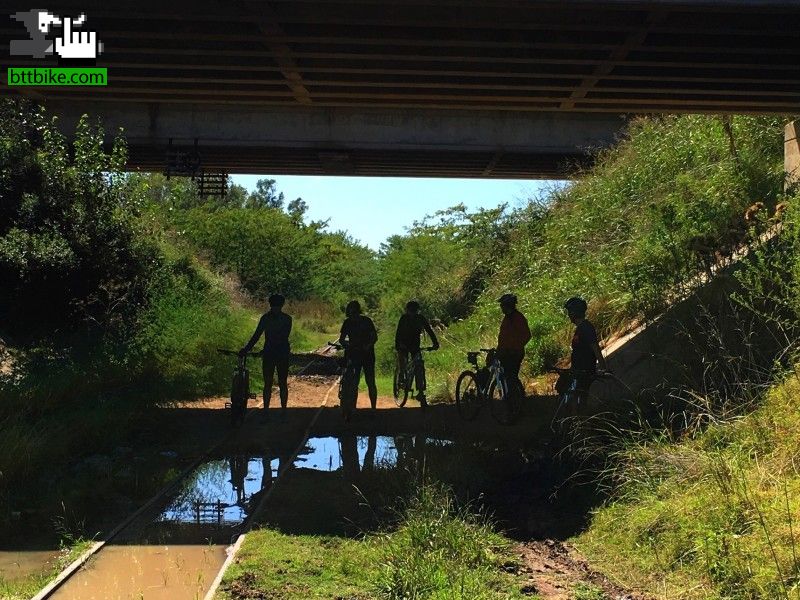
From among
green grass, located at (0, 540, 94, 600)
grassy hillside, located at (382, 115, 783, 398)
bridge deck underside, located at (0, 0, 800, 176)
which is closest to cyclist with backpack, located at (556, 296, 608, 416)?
grassy hillside, located at (382, 115, 783, 398)

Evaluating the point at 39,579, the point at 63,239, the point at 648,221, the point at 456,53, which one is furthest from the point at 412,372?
the point at 39,579

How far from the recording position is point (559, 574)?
233 inches

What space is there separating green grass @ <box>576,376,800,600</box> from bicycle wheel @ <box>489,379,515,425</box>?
427 cm

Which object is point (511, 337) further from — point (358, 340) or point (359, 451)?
point (359, 451)

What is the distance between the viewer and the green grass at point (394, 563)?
5250 millimetres

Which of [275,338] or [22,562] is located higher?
[275,338]

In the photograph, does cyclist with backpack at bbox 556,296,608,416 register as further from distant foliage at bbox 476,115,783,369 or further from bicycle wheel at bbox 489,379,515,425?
distant foliage at bbox 476,115,783,369

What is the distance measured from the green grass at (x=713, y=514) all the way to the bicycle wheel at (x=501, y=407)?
4.27 metres

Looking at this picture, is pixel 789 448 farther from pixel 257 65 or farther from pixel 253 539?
pixel 257 65

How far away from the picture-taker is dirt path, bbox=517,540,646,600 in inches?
214

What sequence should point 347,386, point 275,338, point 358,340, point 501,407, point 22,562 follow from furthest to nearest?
point 358,340, point 347,386, point 275,338, point 501,407, point 22,562

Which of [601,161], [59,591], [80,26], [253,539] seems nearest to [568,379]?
[253,539]

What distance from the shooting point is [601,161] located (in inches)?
841

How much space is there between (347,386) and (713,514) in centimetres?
770
